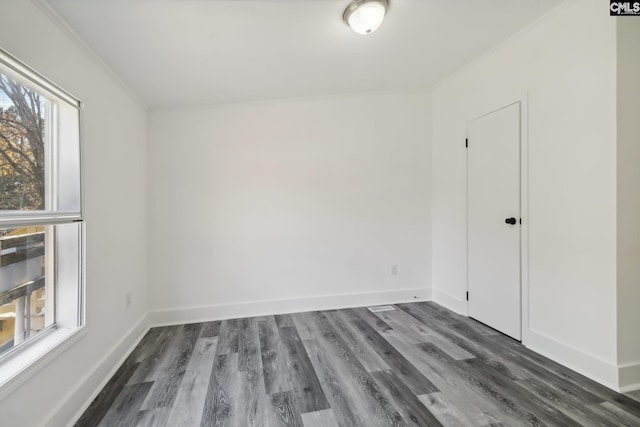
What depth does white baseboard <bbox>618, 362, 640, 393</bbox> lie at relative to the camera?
1707mm

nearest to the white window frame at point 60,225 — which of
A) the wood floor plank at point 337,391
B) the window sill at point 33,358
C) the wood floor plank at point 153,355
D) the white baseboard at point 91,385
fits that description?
the window sill at point 33,358

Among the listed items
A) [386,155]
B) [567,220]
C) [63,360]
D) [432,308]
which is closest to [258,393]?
[63,360]

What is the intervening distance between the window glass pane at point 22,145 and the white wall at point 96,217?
0.16 m

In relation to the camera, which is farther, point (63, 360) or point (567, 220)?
point (567, 220)

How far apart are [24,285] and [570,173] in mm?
3498

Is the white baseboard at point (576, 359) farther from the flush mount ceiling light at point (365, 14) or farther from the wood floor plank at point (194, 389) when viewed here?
the flush mount ceiling light at point (365, 14)

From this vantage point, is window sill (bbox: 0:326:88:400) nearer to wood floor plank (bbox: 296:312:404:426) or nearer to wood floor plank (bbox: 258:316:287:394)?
wood floor plank (bbox: 258:316:287:394)

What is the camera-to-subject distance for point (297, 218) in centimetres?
318

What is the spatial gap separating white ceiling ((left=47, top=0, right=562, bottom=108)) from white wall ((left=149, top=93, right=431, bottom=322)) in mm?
395

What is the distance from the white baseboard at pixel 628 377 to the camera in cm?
171

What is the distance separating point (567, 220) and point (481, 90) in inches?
58.0

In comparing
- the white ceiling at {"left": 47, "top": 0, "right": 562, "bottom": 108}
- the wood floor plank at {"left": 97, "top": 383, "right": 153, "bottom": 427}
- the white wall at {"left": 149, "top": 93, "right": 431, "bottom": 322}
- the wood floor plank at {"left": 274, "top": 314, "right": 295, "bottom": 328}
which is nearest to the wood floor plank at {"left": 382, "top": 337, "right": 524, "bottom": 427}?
the wood floor plank at {"left": 274, "top": 314, "right": 295, "bottom": 328}

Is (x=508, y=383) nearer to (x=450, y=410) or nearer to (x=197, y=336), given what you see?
(x=450, y=410)

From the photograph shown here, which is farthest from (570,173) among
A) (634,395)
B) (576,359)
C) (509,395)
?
(509,395)
